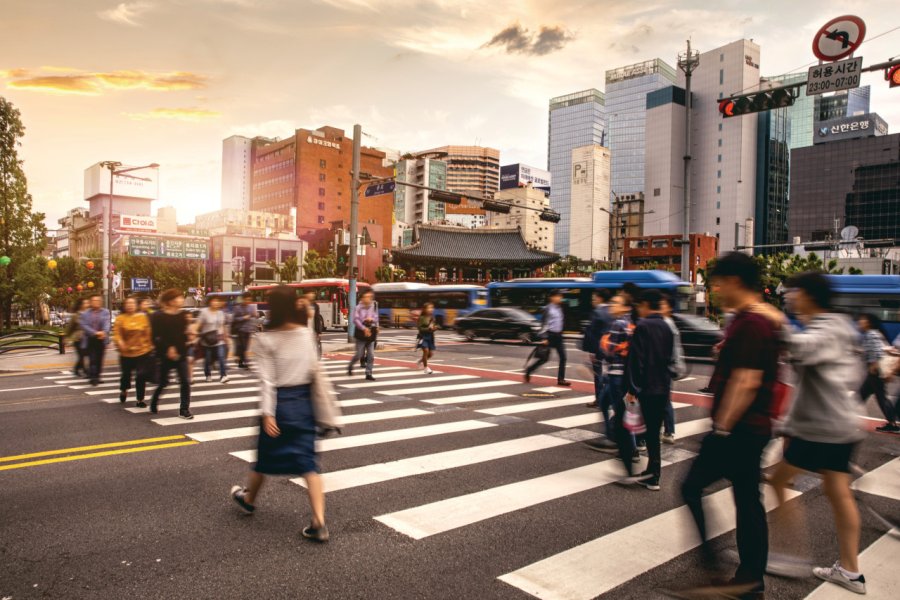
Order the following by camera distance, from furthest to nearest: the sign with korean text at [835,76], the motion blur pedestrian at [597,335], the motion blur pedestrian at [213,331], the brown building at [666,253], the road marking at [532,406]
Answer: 1. the brown building at [666,253]
2. the motion blur pedestrian at [213,331]
3. the road marking at [532,406]
4. the sign with korean text at [835,76]
5. the motion blur pedestrian at [597,335]

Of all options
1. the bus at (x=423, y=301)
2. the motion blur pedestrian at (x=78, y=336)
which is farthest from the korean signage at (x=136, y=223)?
the motion blur pedestrian at (x=78, y=336)

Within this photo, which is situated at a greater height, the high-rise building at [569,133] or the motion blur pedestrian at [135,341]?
the high-rise building at [569,133]

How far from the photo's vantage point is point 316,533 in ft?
13.7

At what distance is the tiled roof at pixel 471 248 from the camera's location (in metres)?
67.8

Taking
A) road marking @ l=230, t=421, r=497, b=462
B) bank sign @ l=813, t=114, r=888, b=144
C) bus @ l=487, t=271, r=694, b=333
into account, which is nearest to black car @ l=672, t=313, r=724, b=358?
bus @ l=487, t=271, r=694, b=333

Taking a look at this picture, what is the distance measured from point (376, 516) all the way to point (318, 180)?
113 m

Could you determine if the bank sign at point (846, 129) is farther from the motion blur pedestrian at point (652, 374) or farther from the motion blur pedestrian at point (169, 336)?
the motion blur pedestrian at point (169, 336)

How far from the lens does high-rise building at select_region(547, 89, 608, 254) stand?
177125mm

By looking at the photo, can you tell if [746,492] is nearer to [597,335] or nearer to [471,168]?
[597,335]

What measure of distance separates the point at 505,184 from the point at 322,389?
149591 mm

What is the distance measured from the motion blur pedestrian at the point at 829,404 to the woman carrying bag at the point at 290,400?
3198 mm

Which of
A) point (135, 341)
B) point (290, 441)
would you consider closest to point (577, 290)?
point (135, 341)

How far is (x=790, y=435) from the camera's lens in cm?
371

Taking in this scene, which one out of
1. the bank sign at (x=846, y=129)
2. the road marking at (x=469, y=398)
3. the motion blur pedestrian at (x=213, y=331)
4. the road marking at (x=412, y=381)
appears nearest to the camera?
the road marking at (x=469, y=398)
